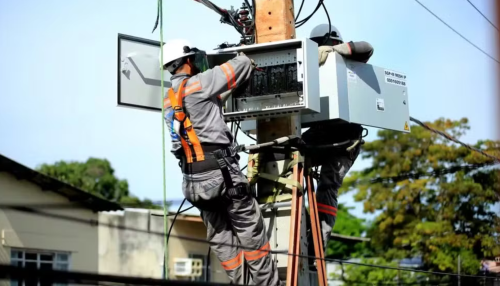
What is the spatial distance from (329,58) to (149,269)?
45.7ft

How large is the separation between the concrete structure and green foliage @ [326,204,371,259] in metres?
10.3

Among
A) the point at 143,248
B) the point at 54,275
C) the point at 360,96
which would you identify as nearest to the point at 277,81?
the point at 360,96

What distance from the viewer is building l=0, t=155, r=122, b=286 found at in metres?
14.5

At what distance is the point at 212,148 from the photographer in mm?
5961

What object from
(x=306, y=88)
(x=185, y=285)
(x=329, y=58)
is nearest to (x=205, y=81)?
(x=306, y=88)

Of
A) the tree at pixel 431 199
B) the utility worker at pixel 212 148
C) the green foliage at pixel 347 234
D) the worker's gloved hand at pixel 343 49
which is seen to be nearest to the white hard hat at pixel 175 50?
the utility worker at pixel 212 148

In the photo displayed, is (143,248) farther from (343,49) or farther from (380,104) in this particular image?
(343,49)

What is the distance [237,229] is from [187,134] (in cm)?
73

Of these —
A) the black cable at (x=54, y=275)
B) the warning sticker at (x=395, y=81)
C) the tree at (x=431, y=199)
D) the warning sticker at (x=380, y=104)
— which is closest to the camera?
the black cable at (x=54, y=275)

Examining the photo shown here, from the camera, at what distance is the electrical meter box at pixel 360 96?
6.78m

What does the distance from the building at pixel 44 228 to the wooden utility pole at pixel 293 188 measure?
7.50m

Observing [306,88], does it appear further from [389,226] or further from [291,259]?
[389,226]

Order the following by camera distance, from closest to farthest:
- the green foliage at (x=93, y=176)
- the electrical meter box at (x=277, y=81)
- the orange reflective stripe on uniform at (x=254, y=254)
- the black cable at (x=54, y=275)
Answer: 1. the black cable at (x=54, y=275)
2. the orange reflective stripe on uniform at (x=254, y=254)
3. the electrical meter box at (x=277, y=81)
4. the green foliage at (x=93, y=176)

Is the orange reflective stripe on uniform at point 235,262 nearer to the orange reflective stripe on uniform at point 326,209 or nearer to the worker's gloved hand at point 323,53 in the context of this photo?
the orange reflective stripe on uniform at point 326,209
